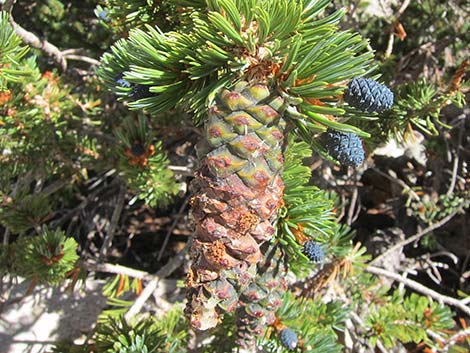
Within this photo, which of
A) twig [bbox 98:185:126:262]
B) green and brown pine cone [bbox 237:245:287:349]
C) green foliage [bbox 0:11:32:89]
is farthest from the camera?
twig [bbox 98:185:126:262]

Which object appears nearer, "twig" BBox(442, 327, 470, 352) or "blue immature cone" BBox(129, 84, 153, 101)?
"blue immature cone" BBox(129, 84, 153, 101)

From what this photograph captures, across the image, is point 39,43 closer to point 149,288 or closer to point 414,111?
point 149,288

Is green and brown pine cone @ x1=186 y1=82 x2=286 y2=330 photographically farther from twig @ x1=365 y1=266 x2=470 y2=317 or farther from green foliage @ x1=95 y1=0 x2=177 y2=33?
twig @ x1=365 y1=266 x2=470 y2=317

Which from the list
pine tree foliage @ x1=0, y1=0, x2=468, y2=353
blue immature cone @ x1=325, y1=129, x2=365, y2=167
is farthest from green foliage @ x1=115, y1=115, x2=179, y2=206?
blue immature cone @ x1=325, y1=129, x2=365, y2=167

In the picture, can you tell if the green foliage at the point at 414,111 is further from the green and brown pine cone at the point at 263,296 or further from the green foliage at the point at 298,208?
the green and brown pine cone at the point at 263,296

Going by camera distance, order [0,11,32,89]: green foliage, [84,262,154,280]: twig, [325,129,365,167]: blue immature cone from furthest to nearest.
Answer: [84,262,154,280]: twig, [0,11,32,89]: green foliage, [325,129,365,167]: blue immature cone
